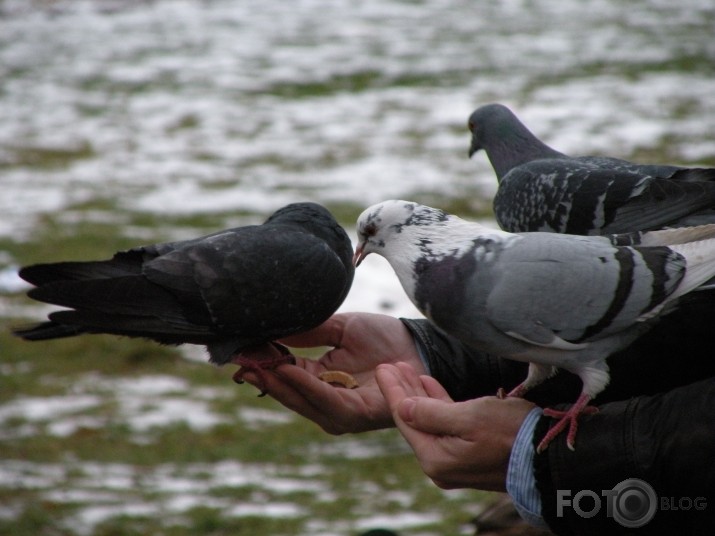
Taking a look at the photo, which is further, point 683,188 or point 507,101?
point 507,101

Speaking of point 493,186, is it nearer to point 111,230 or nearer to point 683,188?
point 111,230

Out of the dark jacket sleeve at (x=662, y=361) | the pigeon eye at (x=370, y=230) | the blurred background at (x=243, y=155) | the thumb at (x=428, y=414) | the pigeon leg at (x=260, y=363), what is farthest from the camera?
the blurred background at (x=243, y=155)

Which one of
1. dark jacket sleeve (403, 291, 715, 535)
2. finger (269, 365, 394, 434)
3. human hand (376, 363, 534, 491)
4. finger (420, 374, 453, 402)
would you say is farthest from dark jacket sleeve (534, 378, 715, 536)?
finger (269, 365, 394, 434)

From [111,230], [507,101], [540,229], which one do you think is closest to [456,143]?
[507,101]

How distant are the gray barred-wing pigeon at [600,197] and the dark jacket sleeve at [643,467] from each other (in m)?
1.22

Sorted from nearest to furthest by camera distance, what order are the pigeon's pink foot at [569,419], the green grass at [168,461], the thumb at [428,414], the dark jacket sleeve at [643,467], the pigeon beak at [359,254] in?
the dark jacket sleeve at [643,467] < the pigeon's pink foot at [569,419] < the thumb at [428,414] < the pigeon beak at [359,254] < the green grass at [168,461]

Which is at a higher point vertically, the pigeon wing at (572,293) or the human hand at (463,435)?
the pigeon wing at (572,293)

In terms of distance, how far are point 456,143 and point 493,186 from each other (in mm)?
1698

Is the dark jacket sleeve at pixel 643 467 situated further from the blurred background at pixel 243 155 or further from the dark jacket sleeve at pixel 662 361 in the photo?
the blurred background at pixel 243 155

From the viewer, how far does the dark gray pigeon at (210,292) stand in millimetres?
3281

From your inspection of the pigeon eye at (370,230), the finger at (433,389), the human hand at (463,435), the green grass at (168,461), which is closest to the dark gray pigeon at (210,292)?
the pigeon eye at (370,230)

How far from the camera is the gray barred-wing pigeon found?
11.5 ft

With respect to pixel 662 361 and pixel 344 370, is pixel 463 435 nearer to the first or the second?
pixel 662 361

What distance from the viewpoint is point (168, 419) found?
557 cm
